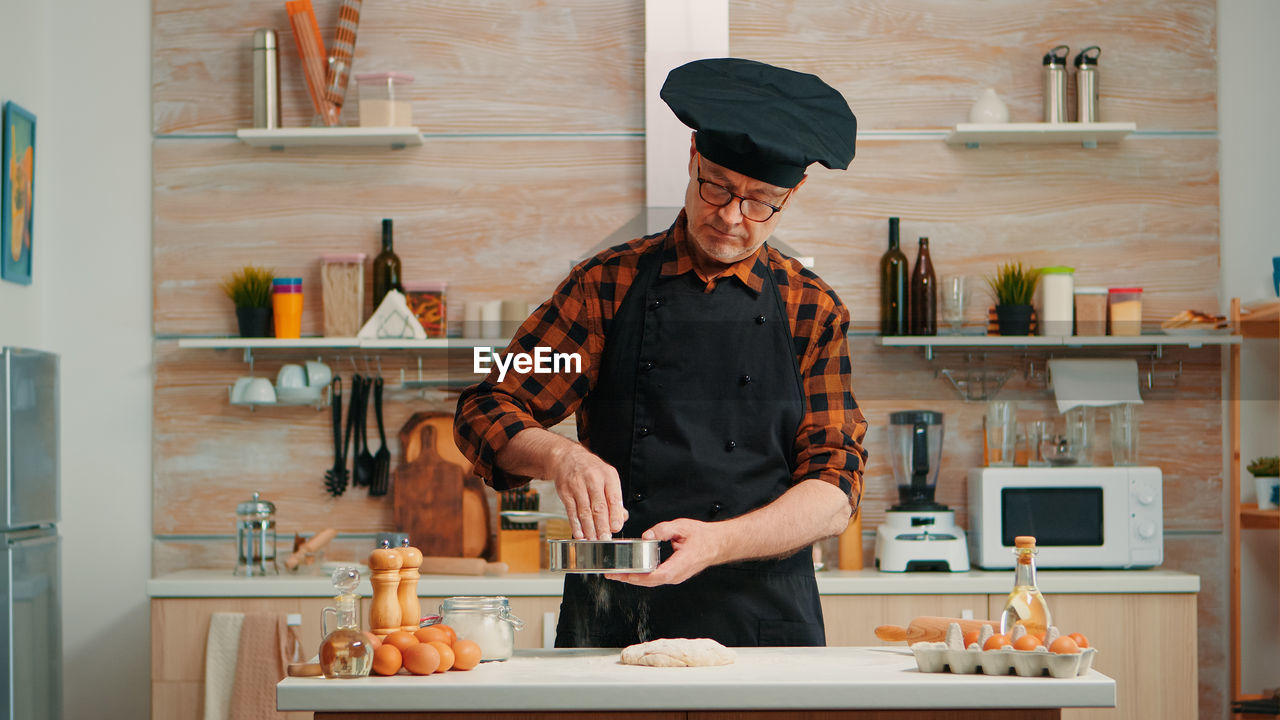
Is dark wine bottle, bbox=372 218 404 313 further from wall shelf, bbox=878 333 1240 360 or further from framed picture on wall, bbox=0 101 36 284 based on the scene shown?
wall shelf, bbox=878 333 1240 360

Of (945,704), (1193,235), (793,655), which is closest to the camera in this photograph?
(945,704)

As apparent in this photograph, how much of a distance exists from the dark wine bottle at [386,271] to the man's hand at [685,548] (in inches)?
78.4

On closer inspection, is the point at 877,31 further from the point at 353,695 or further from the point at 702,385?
the point at 353,695

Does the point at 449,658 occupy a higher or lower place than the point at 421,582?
higher

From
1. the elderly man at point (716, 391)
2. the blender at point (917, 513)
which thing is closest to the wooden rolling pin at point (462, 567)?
the blender at point (917, 513)

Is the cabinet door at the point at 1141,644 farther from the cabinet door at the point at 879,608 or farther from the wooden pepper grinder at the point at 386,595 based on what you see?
the wooden pepper grinder at the point at 386,595

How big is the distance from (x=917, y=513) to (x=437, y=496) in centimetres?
128

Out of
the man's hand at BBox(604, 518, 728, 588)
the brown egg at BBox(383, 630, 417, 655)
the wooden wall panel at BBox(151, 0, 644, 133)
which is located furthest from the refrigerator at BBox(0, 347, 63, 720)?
the man's hand at BBox(604, 518, 728, 588)

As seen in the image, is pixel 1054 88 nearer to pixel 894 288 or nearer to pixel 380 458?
pixel 894 288

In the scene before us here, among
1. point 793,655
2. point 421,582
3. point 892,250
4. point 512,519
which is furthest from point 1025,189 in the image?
point 793,655

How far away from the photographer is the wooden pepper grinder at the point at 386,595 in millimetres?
1434

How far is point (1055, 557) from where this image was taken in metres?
3.07

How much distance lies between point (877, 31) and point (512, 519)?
1697mm

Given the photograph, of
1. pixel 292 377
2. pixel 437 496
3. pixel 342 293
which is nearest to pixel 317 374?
pixel 292 377
